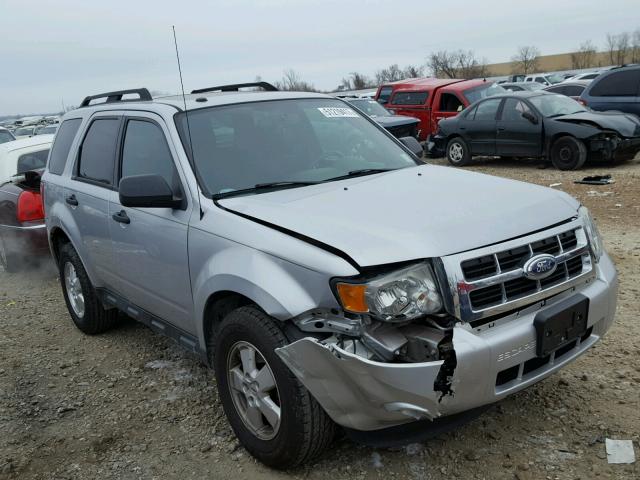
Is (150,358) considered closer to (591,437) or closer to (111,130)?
(111,130)

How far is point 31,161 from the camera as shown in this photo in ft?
27.2

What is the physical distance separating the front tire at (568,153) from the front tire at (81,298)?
910 cm

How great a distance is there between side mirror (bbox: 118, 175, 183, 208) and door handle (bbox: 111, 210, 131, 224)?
0.57 meters

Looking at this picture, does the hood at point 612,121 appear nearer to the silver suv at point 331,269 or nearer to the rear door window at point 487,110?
the rear door window at point 487,110

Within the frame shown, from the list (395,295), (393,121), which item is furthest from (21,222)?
(393,121)

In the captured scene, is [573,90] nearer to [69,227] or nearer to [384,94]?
[384,94]

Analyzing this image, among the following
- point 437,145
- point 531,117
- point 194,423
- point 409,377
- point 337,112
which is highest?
point 337,112

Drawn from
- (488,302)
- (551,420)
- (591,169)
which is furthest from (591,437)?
(591,169)

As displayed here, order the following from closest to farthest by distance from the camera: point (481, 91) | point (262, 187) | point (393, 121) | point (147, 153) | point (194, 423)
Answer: point (262, 187)
point (194, 423)
point (147, 153)
point (393, 121)
point (481, 91)

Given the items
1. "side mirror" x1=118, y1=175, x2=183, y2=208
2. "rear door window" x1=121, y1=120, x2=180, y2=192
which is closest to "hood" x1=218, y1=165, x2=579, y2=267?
"side mirror" x1=118, y1=175, x2=183, y2=208

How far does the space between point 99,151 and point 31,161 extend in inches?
173

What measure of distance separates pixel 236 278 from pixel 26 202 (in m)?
4.76

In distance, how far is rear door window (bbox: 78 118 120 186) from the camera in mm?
4328

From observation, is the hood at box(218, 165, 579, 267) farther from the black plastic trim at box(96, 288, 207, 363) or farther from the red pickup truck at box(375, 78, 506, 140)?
the red pickup truck at box(375, 78, 506, 140)
